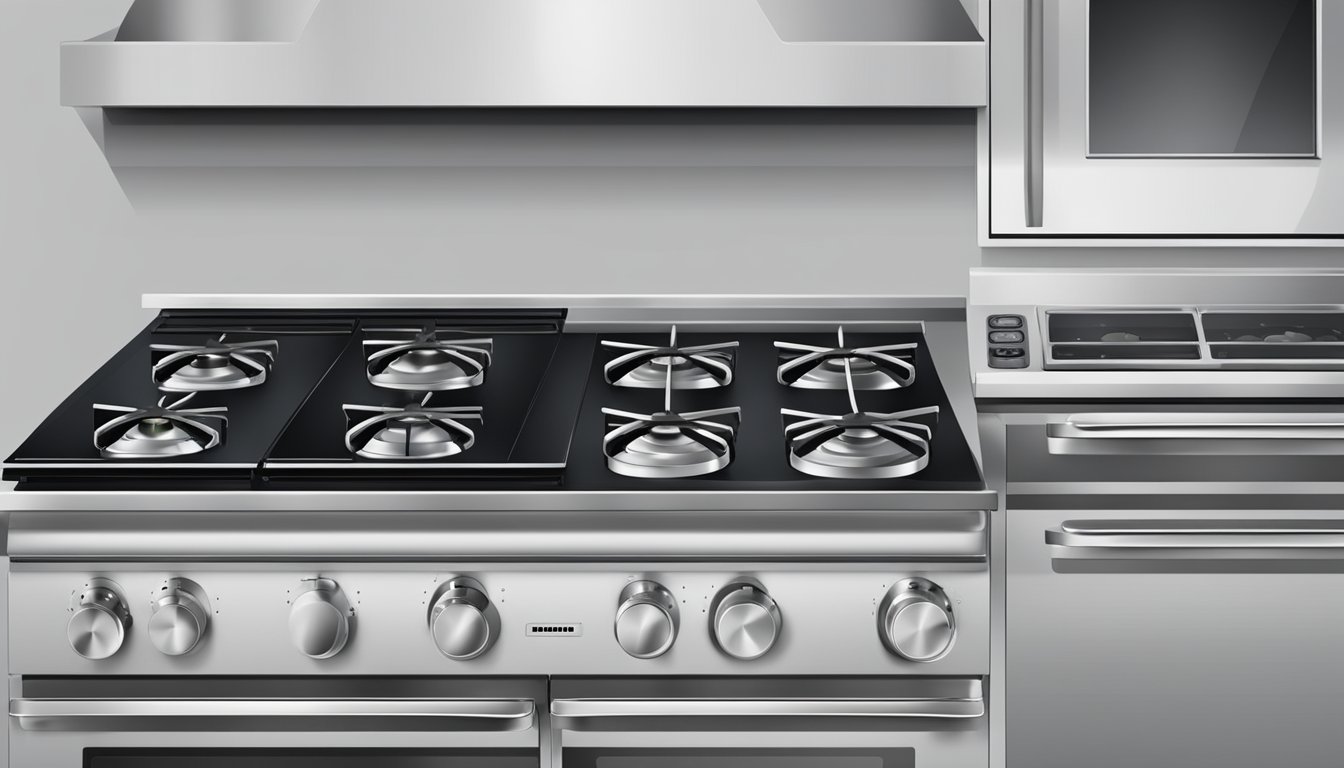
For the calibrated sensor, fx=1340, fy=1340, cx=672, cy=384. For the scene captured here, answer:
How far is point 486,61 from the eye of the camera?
5.57 feet

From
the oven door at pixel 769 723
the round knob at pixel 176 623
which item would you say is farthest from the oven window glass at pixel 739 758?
the round knob at pixel 176 623

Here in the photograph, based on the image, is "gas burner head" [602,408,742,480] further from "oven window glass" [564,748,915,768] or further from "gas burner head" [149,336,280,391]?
"gas burner head" [149,336,280,391]

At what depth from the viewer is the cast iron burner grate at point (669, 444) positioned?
131 centimetres

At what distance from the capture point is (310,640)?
1.26m

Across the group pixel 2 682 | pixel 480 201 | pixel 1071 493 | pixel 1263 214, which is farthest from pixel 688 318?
pixel 2 682

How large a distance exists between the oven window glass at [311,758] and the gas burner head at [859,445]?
0.41 m

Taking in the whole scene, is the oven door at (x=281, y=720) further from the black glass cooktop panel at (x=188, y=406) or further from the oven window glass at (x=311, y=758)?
the black glass cooktop panel at (x=188, y=406)

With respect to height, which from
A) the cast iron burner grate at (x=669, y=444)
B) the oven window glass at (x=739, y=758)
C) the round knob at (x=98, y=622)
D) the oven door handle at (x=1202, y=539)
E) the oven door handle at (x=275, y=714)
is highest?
the cast iron burner grate at (x=669, y=444)

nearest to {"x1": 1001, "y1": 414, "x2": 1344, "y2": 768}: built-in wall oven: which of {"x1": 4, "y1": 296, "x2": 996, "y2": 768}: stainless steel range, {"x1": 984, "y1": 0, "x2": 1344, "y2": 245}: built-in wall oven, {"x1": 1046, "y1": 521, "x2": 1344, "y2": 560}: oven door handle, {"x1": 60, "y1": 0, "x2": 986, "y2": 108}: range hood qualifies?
{"x1": 1046, "y1": 521, "x2": 1344, "y2": 560}: oven door handle

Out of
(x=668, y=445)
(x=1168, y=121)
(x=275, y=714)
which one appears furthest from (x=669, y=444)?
(x=1168, y=121)

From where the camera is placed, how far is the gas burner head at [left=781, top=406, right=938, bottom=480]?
131 centimetres

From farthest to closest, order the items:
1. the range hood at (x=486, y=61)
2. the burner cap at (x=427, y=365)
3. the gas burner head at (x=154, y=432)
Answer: the range hood at (x=486, y=61), the burner cap at (x=427, y=365), the gas burner head at (x=154, y=432)

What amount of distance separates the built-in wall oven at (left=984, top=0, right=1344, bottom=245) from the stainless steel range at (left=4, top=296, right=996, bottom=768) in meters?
0.57

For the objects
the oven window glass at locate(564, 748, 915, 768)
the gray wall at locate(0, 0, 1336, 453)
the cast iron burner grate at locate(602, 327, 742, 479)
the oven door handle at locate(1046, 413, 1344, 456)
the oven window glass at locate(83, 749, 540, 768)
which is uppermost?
the gray wall at locate(0, 0, 1336, 453)
